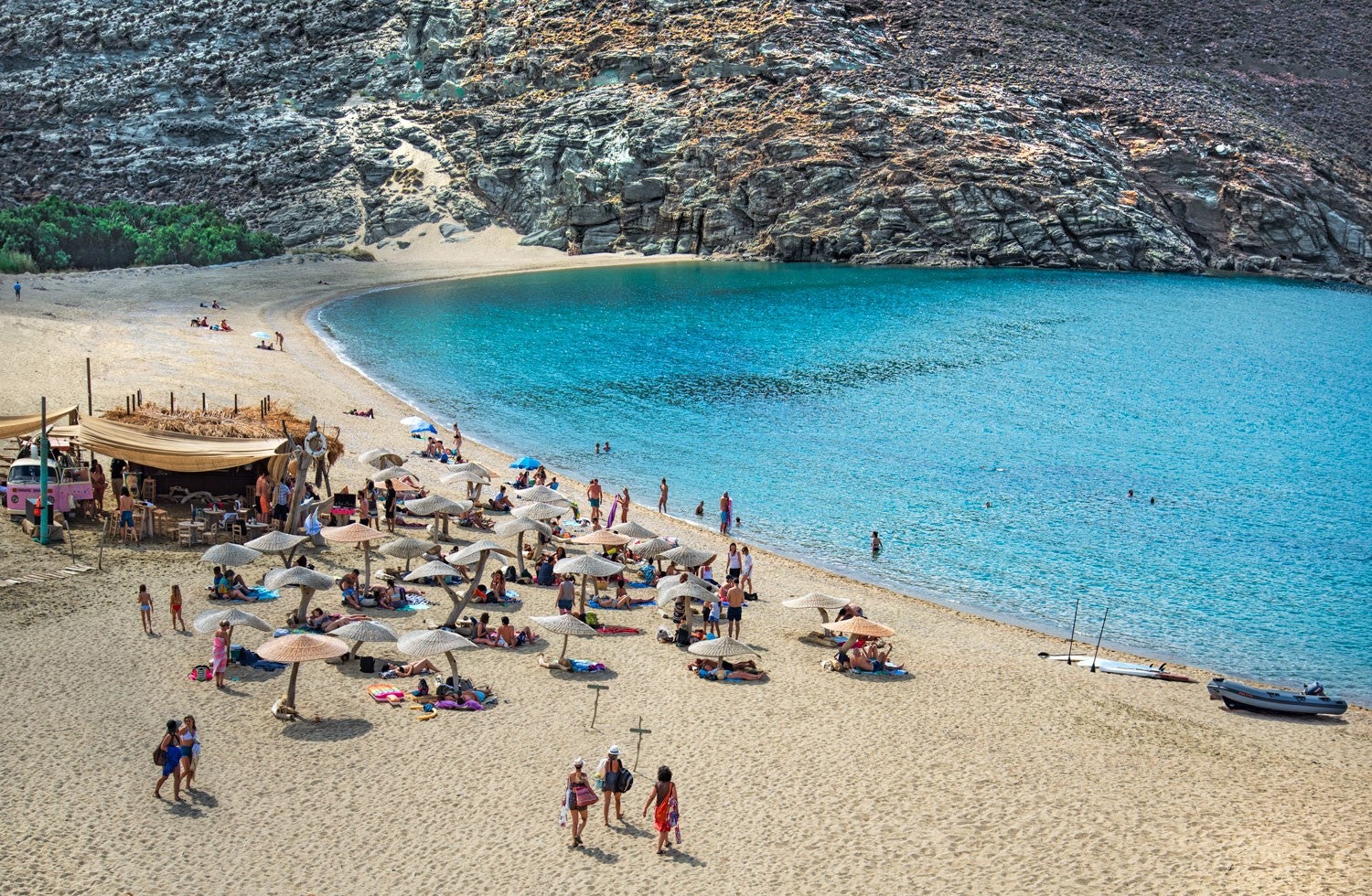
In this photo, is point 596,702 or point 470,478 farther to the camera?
point 470,478

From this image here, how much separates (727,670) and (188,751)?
29.7 ft

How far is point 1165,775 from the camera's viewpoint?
17172mm

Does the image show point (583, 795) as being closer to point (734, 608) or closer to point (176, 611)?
point (734, 608)

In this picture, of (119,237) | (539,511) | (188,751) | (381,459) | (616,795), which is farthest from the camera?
(119,237)

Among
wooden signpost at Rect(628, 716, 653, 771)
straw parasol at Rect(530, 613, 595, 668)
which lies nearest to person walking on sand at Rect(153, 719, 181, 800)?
wooden signpost at Rect(628, 716, 653, 771)

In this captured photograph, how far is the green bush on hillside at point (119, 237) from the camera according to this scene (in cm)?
7256

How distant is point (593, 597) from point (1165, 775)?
11752mm

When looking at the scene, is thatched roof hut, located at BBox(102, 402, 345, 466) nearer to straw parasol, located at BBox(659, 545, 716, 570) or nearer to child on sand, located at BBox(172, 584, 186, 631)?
child on sand, located at BBox(172, 584, 186, 631)

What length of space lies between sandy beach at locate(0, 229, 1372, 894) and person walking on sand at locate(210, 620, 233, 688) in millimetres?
318

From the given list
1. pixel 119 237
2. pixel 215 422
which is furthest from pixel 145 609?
pixel 119 237

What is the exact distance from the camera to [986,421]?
A: 4697 cm

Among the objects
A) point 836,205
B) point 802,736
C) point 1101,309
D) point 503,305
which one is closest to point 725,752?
point 802,736

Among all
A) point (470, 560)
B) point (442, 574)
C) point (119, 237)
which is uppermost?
point (119, 237)

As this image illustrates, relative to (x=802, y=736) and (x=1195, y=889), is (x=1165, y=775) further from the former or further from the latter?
(x=802, y=736)
